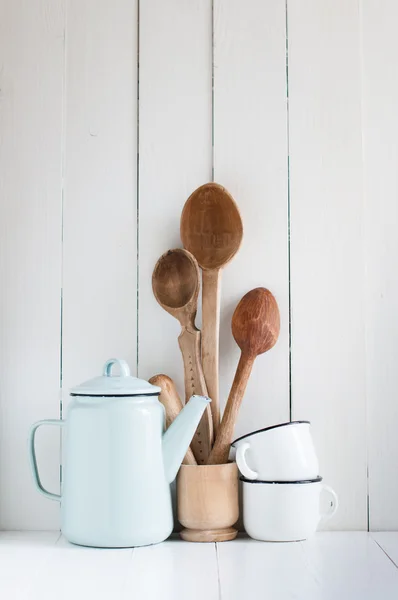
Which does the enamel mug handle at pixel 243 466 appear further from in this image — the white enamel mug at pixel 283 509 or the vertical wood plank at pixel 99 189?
the vertical wood plank at pixel 99 189

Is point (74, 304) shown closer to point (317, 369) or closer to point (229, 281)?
point (229, 281)

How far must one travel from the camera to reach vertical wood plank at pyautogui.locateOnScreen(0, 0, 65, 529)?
116 cm

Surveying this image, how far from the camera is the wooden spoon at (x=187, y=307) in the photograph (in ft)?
3.68

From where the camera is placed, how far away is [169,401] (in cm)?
110

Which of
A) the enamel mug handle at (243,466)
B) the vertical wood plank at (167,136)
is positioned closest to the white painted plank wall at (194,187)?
the vertical wood plank at (167,136)

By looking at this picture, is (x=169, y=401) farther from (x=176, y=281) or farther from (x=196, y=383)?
(x=176, y=281)

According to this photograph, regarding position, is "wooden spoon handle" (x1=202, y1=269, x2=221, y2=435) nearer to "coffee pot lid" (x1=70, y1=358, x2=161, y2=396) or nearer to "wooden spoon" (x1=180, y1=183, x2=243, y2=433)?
"wooden spoon" (x1=180, y1=183, x2=243, y2=433)

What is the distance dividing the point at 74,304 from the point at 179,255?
0.58 feet

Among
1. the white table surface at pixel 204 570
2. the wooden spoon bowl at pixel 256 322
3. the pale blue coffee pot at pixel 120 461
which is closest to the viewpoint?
the white table surface at pixel 204 570

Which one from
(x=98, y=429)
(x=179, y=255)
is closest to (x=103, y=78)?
(x=179, y=255)

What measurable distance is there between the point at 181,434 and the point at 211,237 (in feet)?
0.98

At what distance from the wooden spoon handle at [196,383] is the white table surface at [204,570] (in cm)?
13

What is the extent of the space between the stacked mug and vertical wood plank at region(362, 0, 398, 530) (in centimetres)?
14

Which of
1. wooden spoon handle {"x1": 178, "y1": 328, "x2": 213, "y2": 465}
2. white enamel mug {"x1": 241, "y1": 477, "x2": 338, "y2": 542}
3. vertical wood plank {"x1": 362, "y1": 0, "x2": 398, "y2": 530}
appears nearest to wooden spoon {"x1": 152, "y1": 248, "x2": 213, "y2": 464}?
wooden spoon handle {"x1": 178, "y1": 328, "x2": 213, "y2": 465}
